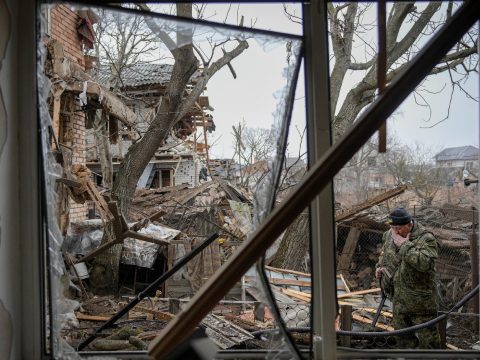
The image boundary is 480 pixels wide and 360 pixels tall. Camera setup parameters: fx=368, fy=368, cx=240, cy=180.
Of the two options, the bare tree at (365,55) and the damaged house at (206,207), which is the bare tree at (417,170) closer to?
the bare tree at (365,55)

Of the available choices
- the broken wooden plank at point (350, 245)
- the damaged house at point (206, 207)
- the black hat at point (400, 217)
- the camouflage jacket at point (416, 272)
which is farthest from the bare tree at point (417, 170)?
the broken wooden plank at point (350, 245)

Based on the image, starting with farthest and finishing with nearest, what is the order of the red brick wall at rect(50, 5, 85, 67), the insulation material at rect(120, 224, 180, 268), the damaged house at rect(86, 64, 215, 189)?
1. the damaged house at rect(86, 64, 215, 189)
2. the insulation material at rect(120, 224, 180, 268)
3. the red brick wall at rect(50, 5, 85, 67)

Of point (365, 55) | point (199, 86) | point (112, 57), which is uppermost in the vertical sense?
point (112, 57)

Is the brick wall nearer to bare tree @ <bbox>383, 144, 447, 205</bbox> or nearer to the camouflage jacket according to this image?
bare tree @ <bbox>383, 144, 447, 205</bbox>


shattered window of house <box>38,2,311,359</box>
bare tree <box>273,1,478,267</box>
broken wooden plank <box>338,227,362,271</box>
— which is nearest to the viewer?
shattered window of house <box>38,2,311,359</box>

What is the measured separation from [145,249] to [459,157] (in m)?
3.99

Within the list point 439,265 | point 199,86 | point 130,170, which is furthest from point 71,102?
point 439,265

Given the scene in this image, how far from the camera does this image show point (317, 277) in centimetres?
105

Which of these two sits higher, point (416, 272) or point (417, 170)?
point (417, 170)

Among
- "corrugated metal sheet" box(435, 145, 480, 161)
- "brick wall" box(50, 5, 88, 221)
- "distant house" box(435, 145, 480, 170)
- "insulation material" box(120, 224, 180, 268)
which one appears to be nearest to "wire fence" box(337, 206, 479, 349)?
"distant house" box(435, 145, 480, 170)

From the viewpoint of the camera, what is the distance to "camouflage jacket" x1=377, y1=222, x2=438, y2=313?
251 centimetres

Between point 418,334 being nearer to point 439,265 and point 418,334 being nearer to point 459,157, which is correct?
point 459,157

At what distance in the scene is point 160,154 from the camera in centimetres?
688

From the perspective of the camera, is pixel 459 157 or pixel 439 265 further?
pixel 439 265
